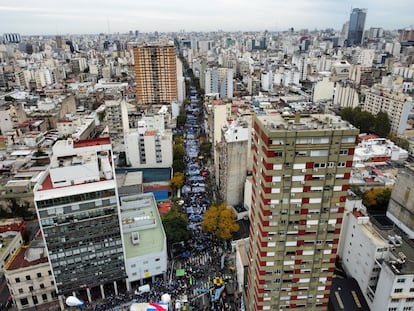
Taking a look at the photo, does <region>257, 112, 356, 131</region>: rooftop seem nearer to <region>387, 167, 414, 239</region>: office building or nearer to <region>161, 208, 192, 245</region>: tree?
<region>161, 208, 192, 245</region>: tree

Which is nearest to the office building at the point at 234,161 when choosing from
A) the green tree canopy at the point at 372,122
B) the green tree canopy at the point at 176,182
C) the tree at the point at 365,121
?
the green tree canopy at the point at 176,182

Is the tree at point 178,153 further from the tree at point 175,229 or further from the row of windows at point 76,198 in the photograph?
the row of windows at point 76,198

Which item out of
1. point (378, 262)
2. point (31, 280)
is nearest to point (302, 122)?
point (378, 262)

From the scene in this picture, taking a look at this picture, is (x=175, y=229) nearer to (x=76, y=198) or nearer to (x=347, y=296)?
(x=76, y=198)

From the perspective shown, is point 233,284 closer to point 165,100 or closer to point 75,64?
point 165,100

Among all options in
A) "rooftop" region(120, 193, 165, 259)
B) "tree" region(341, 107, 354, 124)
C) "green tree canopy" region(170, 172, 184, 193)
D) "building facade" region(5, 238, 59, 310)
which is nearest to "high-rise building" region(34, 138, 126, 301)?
"building facade" region(5, 238, 59, 310)
